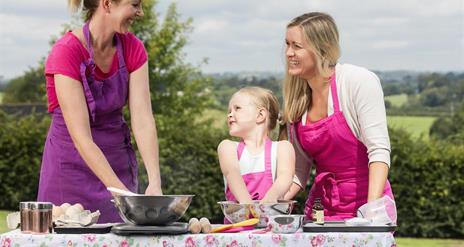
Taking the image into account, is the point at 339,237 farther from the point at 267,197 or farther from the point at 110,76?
the point at 110,76

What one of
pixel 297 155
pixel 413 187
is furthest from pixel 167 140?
pixel 297 155

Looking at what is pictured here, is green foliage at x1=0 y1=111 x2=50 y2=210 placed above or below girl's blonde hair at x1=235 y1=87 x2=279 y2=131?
below

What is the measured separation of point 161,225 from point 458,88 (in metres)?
16.4

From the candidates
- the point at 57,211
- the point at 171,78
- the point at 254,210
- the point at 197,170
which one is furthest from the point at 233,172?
the point at 171,78

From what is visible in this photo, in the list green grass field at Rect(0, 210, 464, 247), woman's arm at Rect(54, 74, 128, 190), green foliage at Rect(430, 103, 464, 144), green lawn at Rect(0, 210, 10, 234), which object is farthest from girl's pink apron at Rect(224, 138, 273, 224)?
green foliage at Rect(430, 103, 464, 144)

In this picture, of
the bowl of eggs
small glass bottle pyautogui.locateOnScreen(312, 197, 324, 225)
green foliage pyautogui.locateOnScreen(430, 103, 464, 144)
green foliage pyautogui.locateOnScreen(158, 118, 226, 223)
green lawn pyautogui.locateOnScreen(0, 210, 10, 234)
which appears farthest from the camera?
green foliage pyautogui.locateOnScreen(430, 103, 464, 144)

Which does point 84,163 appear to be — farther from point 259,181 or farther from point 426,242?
point 426,242

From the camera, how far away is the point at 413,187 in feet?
37.9

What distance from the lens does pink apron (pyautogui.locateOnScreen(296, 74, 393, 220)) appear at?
4023 mm

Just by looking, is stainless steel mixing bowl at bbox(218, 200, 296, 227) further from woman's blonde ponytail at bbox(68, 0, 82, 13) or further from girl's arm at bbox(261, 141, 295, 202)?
woman's blonde ponytail at bbox(68, 0, 82, 13)

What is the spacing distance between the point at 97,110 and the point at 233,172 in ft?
2.12

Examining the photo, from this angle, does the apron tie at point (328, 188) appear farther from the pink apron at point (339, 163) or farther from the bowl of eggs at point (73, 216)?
the bowl of eggs at point (73, 216)

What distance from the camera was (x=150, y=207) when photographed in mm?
3412

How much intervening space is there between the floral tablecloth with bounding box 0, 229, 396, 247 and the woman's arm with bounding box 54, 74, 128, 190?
0.48 meters
